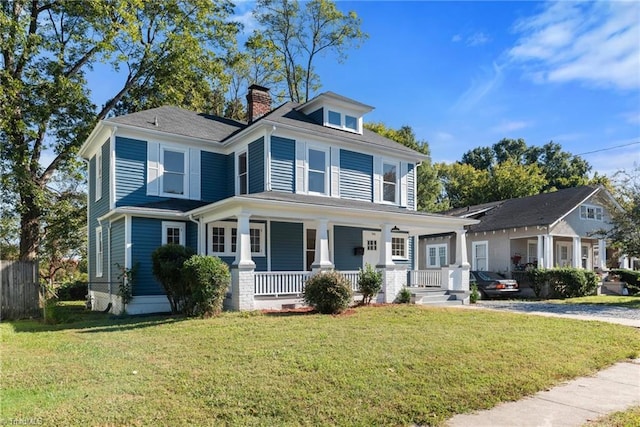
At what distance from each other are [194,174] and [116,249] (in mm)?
3800

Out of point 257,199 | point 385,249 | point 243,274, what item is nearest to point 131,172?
point 257,199

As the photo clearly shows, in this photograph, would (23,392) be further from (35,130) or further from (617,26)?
(35,130)

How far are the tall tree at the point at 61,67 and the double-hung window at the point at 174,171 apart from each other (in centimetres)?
743

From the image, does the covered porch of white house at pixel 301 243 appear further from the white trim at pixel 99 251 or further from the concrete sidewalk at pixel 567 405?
the concrete sidewalk at pixel 567 405

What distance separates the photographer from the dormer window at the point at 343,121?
18.0 m

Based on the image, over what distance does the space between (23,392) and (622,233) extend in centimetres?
2027

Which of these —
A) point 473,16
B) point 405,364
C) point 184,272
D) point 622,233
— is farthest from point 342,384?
point 622,233

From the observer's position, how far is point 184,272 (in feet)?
38.2

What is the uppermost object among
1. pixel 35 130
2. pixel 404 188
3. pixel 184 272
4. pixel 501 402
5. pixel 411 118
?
pixel 411 118

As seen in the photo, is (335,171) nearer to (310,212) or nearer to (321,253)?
(310,212)

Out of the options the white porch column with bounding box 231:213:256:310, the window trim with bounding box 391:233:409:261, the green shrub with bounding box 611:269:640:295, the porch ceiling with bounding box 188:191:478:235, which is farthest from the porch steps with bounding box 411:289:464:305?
the green shrub with bounding box 611:269:640:295

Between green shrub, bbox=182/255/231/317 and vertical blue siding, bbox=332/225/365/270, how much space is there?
6.72 m

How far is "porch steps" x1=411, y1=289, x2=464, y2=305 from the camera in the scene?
15.4 m

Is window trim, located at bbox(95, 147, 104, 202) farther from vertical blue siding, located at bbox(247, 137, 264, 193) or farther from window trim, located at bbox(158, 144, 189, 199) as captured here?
vertical blue siding, located at bbox(247, 137, 264, 193)
